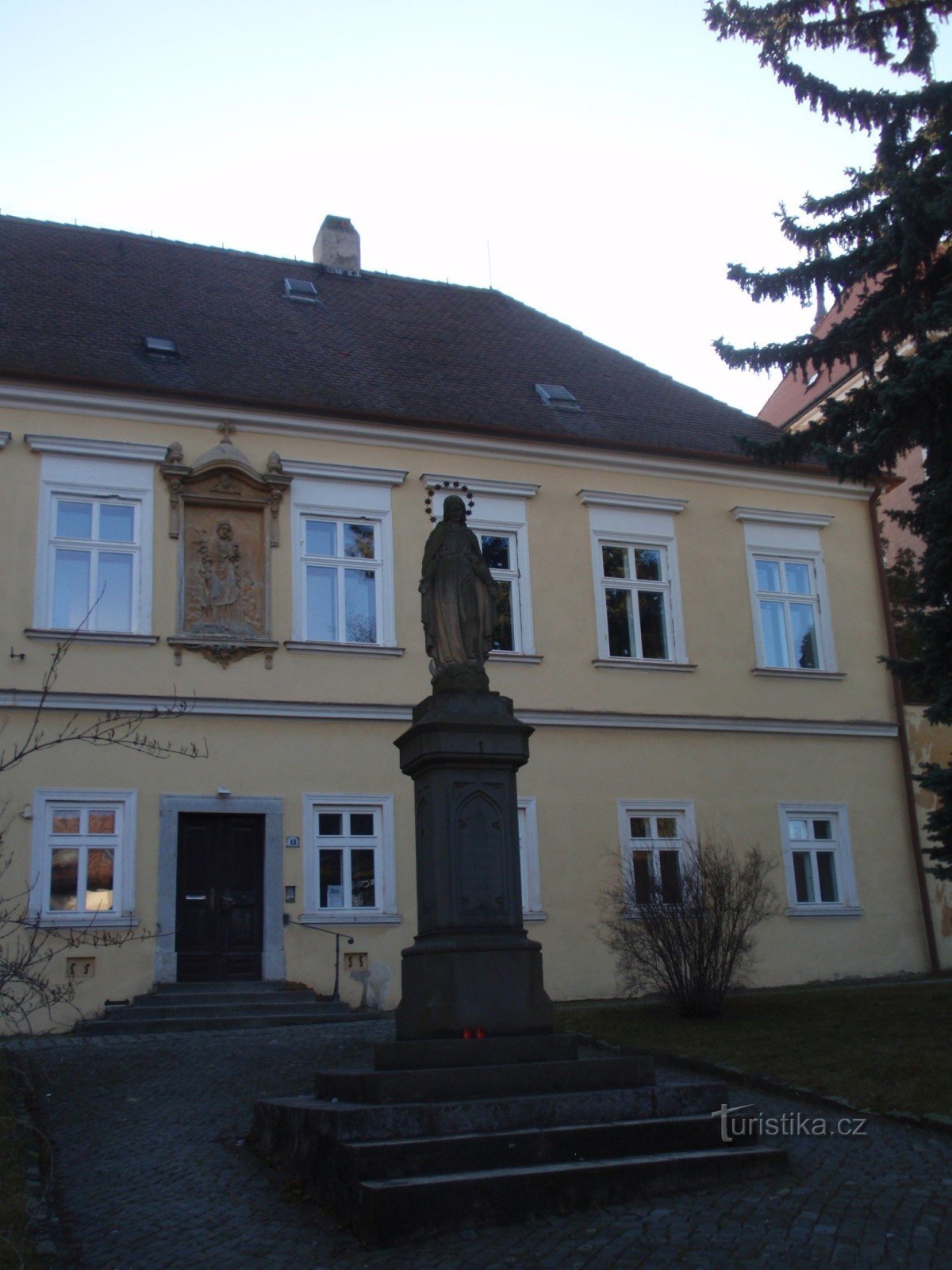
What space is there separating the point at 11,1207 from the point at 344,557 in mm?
12876

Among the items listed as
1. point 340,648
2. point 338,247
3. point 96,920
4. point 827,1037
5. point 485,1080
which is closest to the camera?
point 485,1080

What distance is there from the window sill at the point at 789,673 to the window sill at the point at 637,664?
119 cm

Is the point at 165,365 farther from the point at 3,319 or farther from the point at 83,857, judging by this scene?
the point at 83,857

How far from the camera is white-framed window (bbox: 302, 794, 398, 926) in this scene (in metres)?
17.1

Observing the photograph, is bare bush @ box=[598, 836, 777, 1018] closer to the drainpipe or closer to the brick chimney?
the drainpipe

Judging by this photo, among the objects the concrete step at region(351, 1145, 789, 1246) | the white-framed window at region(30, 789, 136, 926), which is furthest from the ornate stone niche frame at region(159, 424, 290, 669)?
the concrete step at region(351, 1145, 789, 1246)

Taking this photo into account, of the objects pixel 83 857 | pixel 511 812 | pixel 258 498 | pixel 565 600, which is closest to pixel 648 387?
pixel 565 600

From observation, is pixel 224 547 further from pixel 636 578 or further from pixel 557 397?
pixel 557 397

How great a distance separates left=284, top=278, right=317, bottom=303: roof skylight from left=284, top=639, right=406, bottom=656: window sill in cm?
791

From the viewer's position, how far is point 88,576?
56.4 ft

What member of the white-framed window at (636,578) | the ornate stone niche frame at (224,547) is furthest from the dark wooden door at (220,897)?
the white-framed window at (636,578)

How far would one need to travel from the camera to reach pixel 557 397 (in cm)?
2169

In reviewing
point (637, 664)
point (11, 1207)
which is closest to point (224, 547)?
point (637, 664)

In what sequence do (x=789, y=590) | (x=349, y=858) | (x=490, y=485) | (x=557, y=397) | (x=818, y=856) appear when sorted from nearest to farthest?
1. (x=349, y=858)
2. (x=490, y=485)
3. (x=818, y=856)
4. (x=789, y=590)
5. (x=557, y=397)
